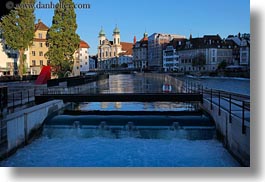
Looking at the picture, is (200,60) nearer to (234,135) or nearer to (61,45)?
(61,45)

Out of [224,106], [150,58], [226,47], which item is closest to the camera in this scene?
[224,106]

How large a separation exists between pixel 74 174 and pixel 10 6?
3.15 m

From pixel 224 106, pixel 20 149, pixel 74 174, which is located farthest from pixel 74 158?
pixel 224 106

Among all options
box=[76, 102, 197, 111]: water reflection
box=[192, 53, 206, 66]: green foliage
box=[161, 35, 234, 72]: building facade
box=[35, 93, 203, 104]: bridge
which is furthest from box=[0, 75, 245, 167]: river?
box=[192, 53, 206, 66]: green foliage

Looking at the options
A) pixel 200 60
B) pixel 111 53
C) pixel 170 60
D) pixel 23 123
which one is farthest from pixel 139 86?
pixel 170 60

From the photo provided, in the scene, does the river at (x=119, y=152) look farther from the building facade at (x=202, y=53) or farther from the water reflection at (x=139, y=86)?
the building facade at (x=202, y=53)

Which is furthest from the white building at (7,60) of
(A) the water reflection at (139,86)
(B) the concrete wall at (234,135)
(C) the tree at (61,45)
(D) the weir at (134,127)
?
(B) the concrete wall at (234,135)

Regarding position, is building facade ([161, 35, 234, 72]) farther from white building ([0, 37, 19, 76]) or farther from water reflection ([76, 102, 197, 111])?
water reflection ([76, 102, 197, 111])

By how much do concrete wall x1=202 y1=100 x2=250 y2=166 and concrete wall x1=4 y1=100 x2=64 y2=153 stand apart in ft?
16.4

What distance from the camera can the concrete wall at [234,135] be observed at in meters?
6.06

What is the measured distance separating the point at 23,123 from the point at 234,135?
17.6ft

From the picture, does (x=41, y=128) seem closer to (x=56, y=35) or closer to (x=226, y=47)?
(x=56, y=35)

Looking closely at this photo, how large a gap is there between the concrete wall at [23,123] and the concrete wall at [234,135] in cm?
499

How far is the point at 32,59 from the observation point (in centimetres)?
4122
